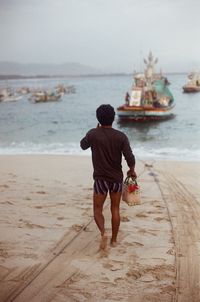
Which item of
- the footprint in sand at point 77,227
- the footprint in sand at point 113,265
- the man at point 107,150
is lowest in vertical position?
the footprint in sand at point 77,227

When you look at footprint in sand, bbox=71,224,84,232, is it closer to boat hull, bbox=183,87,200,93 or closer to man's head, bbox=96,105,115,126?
man's head, bbox=96,105,115,126

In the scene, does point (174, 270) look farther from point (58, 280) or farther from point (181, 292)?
point (58, 280)

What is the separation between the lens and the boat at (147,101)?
2220 cm

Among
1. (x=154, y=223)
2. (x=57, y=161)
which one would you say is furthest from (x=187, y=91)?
(x=154, y=223)

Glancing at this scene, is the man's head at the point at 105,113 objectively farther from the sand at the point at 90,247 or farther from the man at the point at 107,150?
the sand at the point at 90,247

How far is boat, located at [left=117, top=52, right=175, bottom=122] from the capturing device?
22203mm

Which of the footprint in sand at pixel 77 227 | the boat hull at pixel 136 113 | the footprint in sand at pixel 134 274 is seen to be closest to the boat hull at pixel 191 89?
the boat hull at pixel 136 113

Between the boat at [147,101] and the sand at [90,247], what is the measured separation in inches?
662

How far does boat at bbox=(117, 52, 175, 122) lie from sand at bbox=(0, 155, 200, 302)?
1682 cm

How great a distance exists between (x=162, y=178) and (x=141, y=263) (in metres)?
3.41

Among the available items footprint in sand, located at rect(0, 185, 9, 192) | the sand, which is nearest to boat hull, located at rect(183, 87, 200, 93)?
the sand

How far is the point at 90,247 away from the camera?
3.20 metres

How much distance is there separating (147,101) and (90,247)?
74.7ft

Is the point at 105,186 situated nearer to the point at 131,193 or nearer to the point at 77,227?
the point at 131,193
